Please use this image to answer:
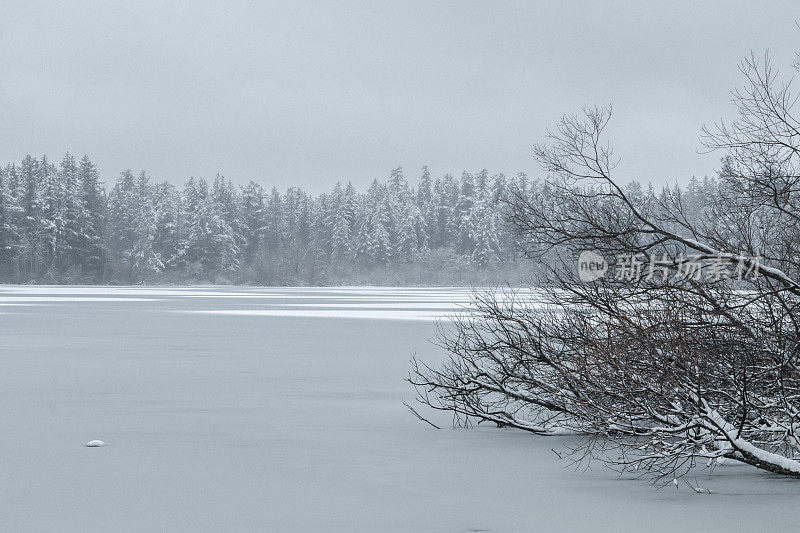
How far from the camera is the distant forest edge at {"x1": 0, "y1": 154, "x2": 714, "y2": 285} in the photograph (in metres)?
114

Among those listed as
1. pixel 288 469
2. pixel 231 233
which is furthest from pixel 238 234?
pixel 288 469

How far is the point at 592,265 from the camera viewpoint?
965 centimetres

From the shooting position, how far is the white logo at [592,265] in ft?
31.3

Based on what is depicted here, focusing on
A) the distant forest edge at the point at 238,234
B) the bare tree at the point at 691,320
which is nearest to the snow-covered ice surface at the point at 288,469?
the bare tree at the point at 691,320

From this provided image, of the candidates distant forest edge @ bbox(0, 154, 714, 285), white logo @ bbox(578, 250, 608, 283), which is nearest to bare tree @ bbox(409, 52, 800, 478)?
white logo @ bbox(578, 250, 608, 283)

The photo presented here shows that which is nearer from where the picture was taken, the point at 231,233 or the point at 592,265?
the point at 592,265

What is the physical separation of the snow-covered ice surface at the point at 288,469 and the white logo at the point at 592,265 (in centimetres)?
170

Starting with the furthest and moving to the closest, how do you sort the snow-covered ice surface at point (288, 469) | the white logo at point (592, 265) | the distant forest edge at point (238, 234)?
the distant forest edge at point (238, 234) < the white logo at point (592, 265) < the snow-covered ice surface at point (288, 469)

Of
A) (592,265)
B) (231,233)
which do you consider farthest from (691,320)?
(231,233)

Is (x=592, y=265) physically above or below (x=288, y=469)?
above

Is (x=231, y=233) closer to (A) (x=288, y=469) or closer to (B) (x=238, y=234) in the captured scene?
(B) (x=238, y=234)

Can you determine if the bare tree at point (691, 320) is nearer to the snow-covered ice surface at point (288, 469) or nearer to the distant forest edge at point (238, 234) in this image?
the snow-covered ice surface at point (288, 469)

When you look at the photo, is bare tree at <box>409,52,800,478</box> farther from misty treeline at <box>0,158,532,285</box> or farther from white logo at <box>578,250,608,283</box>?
misty treeline at <box>0,158,532,285</box>

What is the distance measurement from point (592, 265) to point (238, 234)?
5320 inches
